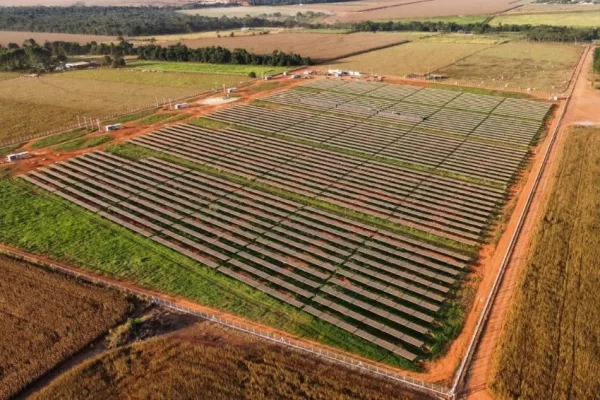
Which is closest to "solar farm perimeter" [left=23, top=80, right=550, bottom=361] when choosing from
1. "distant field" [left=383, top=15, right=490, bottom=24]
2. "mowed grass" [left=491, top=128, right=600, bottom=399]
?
"mowed grass" [left=491, top=128, right=600, bottom=399]

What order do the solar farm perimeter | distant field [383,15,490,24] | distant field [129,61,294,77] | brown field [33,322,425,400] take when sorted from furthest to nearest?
distant field [383,15,490,24], distant field [129,61,294,77], the solar farm perimeter, brown field [33,322,425,400]

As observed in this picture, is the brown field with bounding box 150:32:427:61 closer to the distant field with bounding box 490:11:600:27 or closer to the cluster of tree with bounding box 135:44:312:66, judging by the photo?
the cluster of tree with bounding box 135:44:312:66

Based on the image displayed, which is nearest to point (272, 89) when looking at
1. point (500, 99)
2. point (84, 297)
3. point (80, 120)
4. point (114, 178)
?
point (80, 120)

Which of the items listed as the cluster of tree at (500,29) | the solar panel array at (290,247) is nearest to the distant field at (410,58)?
the cluster of tree at (500,29)

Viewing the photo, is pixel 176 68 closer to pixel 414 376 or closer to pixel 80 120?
pixel 80 120

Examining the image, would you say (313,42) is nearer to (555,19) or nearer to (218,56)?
(218,56)

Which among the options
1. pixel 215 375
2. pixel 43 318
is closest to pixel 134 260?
pixel 43 318
